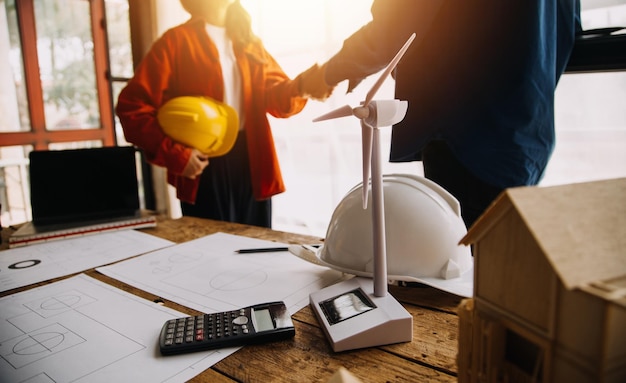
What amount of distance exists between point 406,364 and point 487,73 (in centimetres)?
69

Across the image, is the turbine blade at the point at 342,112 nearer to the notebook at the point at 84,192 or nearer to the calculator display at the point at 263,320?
the calculator display at the point at 263,320

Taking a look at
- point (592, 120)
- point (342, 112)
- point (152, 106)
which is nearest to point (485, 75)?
point (342, 112)

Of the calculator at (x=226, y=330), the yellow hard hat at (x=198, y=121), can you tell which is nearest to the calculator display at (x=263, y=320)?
the calculator at (x=226, y=330)

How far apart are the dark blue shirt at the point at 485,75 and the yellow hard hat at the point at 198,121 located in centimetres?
74

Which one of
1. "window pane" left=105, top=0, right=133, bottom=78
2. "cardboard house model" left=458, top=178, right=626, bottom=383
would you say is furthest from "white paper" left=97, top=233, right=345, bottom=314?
"window pane" left=105, top=0, right=133, bottom=78

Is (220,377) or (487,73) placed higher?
(487,73)

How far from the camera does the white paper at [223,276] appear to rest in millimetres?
671

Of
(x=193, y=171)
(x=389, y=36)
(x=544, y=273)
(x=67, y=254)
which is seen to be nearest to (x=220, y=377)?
(x=544, y=273)

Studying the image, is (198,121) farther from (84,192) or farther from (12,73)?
(12,73)

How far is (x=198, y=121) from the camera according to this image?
4.81ft

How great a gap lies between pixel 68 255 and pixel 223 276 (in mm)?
481

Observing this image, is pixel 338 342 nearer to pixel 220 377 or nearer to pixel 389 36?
pixel 220 377

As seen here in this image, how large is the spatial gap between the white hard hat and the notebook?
2.69ft

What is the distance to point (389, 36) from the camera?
1.05 m
